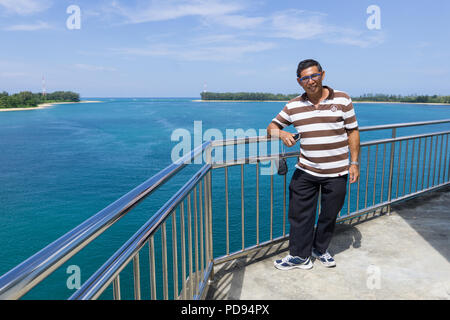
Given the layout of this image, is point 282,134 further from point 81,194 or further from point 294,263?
point 81,194

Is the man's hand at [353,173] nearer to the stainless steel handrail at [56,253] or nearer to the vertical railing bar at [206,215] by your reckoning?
the vertical railing bar at [206,215]

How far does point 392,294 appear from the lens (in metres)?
2.64

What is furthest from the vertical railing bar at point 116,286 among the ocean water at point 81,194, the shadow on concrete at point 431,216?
the ocean water at point 81,194

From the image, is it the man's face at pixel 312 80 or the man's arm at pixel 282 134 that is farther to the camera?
the man's arm at pixel 282 134

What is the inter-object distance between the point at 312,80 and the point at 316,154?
1.82 feet

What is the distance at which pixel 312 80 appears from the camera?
2.57 meters

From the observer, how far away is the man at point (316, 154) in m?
2.63

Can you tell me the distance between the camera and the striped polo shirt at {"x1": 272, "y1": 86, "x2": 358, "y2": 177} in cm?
263

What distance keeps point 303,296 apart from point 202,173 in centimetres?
120

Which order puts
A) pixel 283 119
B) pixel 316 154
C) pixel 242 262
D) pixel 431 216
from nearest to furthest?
pixel 316 154
pixel 283 119
pixel 242 262
pixel 431 216

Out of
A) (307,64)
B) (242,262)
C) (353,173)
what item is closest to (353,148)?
(353,173)

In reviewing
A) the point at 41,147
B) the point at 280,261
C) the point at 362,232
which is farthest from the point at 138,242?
the point at 41,147

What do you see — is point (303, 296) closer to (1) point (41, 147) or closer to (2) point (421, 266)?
(2) point (421, 266)
